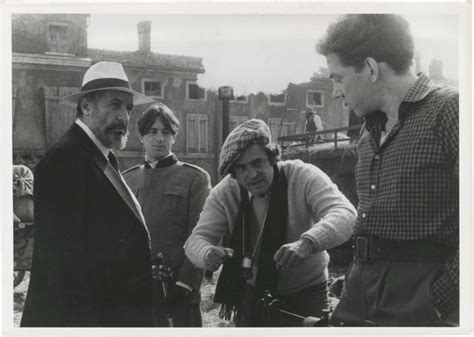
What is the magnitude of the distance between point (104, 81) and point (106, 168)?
1.05 feet

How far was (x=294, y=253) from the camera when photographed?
1368 millimetres

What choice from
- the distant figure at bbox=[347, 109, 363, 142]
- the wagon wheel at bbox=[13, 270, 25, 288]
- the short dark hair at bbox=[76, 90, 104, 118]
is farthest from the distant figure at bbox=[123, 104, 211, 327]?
the distant figure at bbox=[347, 109, 363, 142]

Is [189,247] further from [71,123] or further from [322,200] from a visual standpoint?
[71,123]

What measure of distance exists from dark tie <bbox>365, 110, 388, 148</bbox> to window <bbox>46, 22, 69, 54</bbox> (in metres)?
1.02

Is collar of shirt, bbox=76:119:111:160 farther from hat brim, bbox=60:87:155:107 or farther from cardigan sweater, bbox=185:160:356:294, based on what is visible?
cardigan sweater, bbox=185:160:356:294

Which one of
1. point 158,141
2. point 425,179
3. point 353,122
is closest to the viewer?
point 425,179

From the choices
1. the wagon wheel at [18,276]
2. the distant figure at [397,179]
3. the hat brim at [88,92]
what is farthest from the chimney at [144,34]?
the wagon wheel at [18,276]

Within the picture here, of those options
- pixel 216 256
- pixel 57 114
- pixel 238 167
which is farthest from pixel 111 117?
pixel 216 256

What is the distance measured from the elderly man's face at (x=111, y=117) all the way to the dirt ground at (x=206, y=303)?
1.70ft

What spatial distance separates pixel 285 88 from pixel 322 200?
19.1 inches

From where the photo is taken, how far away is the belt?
1159mm

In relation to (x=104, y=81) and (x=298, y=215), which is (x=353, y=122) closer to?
(x=298, y=215)

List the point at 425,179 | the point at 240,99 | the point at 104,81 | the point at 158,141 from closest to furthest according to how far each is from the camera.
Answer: the point at 425,179 < the point at 104,81 < the point at 240,99 < the point at 158,141
